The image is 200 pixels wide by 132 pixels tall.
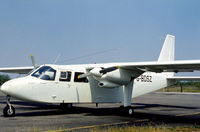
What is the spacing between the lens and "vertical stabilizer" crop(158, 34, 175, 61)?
18484 millimetres

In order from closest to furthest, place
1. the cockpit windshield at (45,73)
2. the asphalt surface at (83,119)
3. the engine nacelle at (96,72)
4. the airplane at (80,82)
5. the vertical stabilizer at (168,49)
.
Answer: the asphalt surface at (83,119) → the airplane at (80,82) → the cockpit windshield at (45,73) → the engine nacelle at (96,72) → the vertical stabilizer at (168,49)

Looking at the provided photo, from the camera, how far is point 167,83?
1786 centimetres

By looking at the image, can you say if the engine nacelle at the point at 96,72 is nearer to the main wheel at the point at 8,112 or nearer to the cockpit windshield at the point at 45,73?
the cockpit windshield at the point at 45,73

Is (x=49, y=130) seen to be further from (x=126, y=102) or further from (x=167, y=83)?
(x=167, y=83)

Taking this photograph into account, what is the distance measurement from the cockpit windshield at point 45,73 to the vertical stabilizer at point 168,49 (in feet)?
28.4

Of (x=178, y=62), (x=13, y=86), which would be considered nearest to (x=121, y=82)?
(x=178, y=62)

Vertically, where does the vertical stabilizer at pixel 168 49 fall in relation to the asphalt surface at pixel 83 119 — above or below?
above

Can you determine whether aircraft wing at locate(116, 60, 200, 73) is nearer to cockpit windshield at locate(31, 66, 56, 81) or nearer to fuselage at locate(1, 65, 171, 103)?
fuselage at locate(1, 65, 171, 103)

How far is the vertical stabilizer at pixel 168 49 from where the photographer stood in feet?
60.6

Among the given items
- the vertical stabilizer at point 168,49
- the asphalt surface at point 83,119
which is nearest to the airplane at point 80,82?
the asphalt surface at point 83,119

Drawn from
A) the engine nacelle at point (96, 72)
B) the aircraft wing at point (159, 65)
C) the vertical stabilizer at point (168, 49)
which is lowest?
the engine nacelle at point (96, 72)

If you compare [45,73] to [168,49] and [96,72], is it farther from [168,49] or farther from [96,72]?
[168,49]

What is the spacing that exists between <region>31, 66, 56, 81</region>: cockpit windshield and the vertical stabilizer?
28.4 ft

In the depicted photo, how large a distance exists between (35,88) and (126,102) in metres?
5.04
